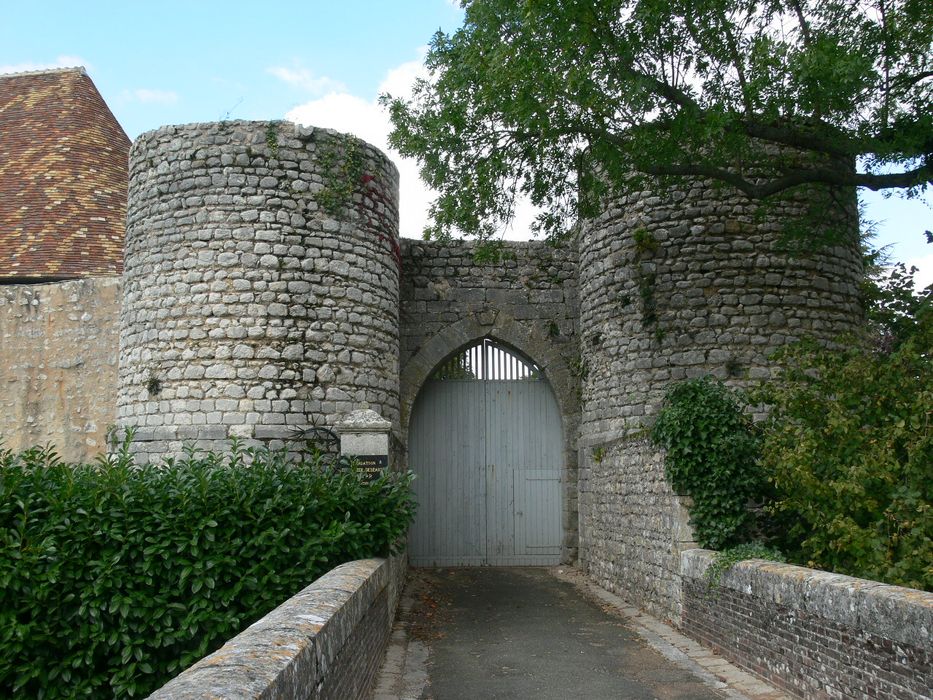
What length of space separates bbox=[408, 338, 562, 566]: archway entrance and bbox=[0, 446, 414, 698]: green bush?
5831mm

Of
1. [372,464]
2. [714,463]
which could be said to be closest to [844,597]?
[714,463]

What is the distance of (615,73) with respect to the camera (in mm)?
7949

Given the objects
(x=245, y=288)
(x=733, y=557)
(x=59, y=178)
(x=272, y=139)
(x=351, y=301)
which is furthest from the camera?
(x=59, y=178)

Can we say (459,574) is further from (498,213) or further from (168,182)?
(168,182)

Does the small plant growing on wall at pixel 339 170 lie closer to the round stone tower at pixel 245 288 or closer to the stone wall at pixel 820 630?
the round stone tower at pixel 245 288

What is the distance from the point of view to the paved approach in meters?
6.20

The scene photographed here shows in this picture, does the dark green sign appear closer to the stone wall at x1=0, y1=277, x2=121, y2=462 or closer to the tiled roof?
the stone wall at x1=0, y1=277, x2=121, y2=462

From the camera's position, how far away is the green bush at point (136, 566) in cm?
606

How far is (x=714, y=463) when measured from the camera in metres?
8.06

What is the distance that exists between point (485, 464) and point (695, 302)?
13.9 ft

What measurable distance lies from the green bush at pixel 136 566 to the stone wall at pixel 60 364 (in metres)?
4.85

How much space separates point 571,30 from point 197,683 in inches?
252

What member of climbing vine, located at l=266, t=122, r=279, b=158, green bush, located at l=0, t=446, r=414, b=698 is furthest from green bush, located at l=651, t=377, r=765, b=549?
climbing vine, located at l=266, t=122, r=279, b=158

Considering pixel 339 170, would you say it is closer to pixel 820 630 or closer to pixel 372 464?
pixel 372 464
